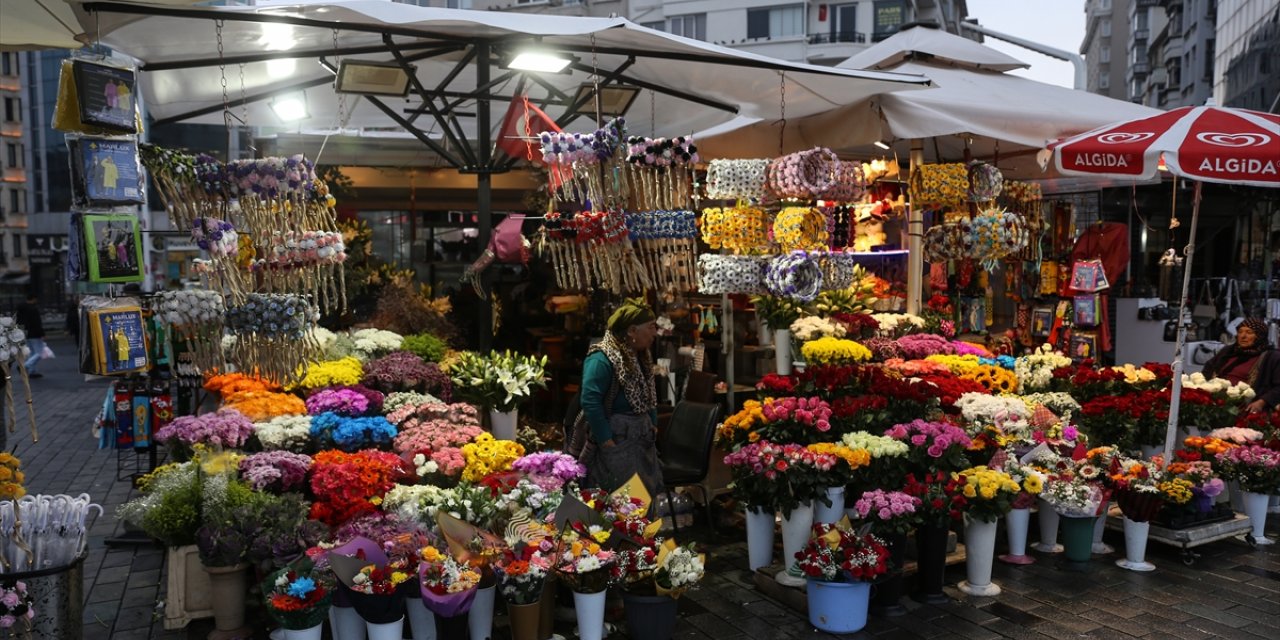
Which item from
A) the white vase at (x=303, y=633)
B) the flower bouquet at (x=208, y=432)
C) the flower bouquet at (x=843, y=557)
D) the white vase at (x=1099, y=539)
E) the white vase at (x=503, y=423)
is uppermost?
the flower bouquet at (x=208, y=432)

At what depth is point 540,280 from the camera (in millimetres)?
10320

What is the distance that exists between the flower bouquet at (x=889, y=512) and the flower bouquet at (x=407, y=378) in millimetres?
3043

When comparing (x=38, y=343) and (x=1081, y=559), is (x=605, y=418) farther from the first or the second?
(x=38, y=343)

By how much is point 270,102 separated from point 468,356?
3050 mm

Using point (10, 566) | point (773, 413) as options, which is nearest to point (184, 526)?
point (10, 566)

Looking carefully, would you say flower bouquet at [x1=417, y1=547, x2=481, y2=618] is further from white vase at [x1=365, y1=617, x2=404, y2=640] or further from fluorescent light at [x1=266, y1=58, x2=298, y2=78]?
fluorescent light at [x1=266, y1=58, x2=298, y2=78]

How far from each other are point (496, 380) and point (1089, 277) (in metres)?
7.21

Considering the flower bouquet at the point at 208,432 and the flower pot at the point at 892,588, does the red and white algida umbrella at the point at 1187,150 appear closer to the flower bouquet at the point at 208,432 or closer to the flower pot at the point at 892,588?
the flower pot at the point at 892,588

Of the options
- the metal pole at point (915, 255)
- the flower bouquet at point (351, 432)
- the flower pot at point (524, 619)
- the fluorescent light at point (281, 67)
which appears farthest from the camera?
the metal pole at point (915, 255)

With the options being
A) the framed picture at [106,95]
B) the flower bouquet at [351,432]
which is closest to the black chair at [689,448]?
the flower bouquet at [351,432]

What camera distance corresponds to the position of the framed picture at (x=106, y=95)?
4.05 metres

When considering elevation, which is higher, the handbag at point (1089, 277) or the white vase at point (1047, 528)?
the handbag at point (1089, 277)

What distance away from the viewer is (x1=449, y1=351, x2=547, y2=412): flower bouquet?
6.20 m

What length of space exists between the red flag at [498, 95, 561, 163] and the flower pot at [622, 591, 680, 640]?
113 inches
